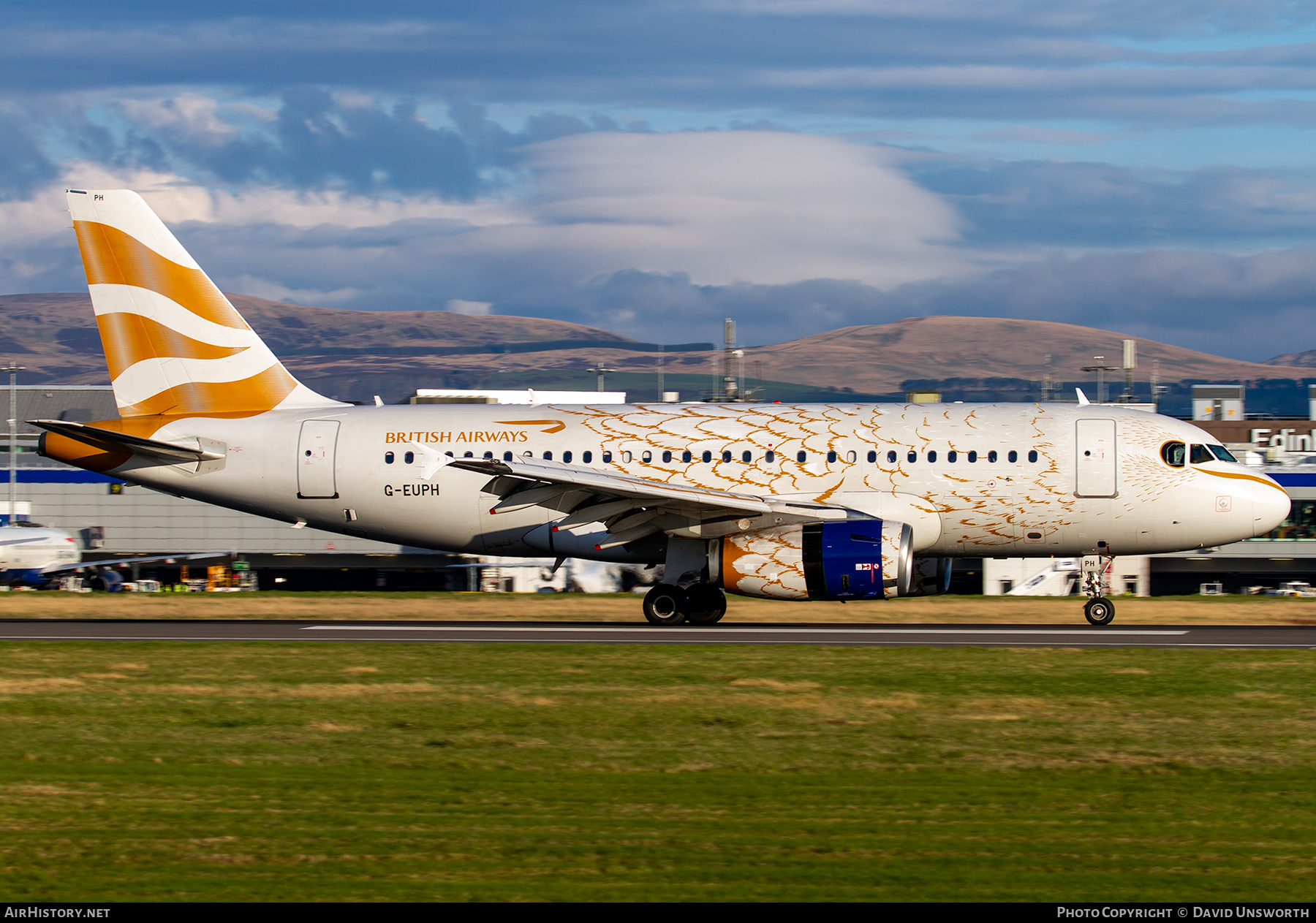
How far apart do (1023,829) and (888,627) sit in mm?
16684

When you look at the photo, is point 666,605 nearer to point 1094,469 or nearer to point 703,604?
point 703,604

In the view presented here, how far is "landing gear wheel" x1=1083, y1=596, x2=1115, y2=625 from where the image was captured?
88.4 feet

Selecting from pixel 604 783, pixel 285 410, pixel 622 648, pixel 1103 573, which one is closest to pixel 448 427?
pixel 285 410

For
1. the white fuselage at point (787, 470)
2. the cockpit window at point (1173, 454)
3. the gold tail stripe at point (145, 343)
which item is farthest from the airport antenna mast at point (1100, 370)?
the gold tail stripe at point (145, 343)

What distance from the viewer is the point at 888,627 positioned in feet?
89.5

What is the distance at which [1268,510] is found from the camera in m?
26.5

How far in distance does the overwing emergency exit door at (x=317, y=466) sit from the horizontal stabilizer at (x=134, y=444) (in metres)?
1.86

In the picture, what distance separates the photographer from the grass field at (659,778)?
9398 millimetres

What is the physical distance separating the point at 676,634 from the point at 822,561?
128 inches

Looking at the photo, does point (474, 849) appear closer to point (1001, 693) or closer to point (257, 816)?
point (257, 816)

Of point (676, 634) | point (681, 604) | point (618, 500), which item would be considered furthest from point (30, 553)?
point (676, 634)

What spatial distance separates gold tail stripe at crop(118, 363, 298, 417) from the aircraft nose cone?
69.4ft

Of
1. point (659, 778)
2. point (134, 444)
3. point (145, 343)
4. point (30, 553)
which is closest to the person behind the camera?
point (659, 778)

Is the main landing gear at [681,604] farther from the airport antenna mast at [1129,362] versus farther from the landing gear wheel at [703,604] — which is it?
the airport antenna mast at [1129,362]
